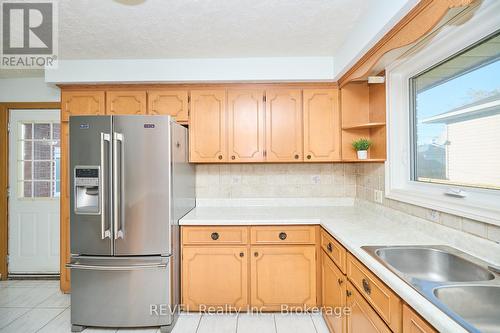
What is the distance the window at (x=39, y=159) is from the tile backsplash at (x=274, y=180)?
1.82 metres

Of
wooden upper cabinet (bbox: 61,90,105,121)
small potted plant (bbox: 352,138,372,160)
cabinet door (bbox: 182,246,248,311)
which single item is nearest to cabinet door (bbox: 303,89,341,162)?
small potted plant (bbox: 352,138,372,160)

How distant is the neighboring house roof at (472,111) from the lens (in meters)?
1.34

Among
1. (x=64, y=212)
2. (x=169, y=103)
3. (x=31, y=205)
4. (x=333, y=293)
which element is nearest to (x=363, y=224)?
(x=333, y=293)

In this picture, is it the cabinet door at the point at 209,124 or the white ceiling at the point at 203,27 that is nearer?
the white ceiling at the point at 203,27

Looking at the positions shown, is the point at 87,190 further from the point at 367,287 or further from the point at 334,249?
the point at 367,287

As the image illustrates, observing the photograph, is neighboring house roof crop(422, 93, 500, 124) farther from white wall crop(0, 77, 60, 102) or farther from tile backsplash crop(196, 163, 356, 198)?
white wall crop(0, 77, 60, 102)

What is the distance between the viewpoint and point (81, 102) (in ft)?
8.73

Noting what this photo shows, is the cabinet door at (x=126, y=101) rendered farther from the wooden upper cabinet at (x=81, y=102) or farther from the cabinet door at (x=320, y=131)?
the cabinet door at (x=320, y=131)

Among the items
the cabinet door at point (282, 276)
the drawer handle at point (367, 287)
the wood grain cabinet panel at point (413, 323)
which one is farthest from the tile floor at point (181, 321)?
the wood grain cabinet panel at point (413, 323)

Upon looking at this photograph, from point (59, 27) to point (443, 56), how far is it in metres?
2.72

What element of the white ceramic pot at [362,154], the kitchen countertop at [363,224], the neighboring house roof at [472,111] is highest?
the neighboring house roof at [472,111]

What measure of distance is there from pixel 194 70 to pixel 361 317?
7.87ft

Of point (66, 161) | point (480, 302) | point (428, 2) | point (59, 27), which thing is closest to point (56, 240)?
point (66, 161)

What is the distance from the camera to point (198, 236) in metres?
2.27
